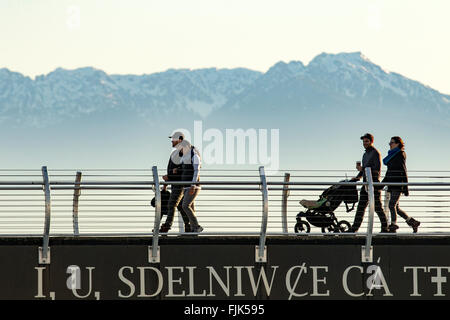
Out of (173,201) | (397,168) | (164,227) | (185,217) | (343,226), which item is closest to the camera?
(173,201)

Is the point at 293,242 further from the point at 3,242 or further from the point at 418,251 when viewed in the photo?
the point at 3,242

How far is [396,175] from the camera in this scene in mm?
19422

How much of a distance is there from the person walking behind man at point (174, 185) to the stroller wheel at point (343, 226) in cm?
258

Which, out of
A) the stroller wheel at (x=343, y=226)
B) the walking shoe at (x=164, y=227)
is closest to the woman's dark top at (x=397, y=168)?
the stroller wheel at (x=343, y=226)

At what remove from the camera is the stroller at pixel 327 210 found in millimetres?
19656

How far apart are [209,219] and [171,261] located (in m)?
0.87

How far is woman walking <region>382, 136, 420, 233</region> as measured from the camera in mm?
19047

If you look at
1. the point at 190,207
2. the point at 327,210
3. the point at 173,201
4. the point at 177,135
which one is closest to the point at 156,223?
the point at 173,201

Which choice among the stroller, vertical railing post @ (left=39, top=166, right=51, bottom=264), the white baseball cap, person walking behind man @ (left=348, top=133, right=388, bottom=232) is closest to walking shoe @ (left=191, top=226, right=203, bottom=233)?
the white baseball cap

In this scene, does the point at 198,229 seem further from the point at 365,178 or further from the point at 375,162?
the point at 375,162

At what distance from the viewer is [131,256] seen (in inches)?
709

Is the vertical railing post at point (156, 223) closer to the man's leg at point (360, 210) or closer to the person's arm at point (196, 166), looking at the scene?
the person's arm at point (196, 166)

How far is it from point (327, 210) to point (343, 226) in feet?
1.24
